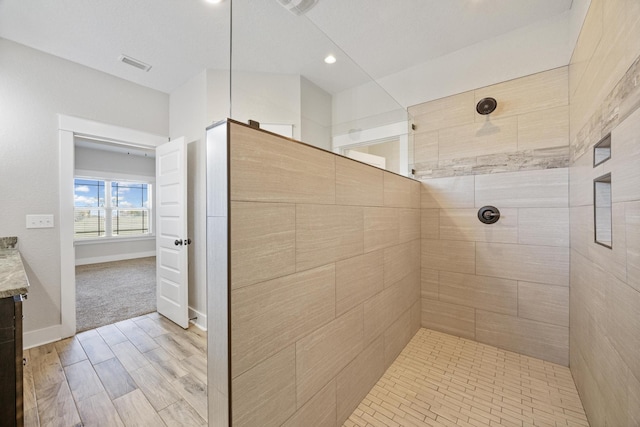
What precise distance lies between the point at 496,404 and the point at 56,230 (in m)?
4.02

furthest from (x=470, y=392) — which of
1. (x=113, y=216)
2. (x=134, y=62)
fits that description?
(x=113, y=216)

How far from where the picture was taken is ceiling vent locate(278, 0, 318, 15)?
1646 mm

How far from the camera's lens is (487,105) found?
2141 millimetres

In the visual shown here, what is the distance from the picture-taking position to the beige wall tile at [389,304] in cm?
165

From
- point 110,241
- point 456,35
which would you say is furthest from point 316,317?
point 110,241

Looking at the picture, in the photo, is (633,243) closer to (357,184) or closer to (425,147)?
(357,184)

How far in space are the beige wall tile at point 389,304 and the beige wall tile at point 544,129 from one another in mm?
1451

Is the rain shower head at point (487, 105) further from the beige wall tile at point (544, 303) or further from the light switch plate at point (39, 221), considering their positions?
the light switch plate at point (39, 221)

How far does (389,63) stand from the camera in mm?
2596

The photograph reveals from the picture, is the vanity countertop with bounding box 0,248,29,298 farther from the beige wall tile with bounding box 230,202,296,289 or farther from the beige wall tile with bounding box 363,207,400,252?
the beige wall tile with bounding box 363,207,400,252

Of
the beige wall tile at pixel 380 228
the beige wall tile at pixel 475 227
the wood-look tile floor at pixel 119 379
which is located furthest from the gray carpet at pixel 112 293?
the beige wall tile at pixel 475 227

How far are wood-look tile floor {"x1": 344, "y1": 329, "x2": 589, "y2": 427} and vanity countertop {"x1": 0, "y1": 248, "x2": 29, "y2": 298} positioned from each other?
1711mm

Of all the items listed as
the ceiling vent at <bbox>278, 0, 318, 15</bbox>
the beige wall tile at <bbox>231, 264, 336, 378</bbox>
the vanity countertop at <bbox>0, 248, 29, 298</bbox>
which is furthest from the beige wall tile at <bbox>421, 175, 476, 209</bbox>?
the vanity countertop at <bbox>0, 248, 29, 298</bbox>

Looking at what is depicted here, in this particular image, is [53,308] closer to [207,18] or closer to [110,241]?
[207,18]
